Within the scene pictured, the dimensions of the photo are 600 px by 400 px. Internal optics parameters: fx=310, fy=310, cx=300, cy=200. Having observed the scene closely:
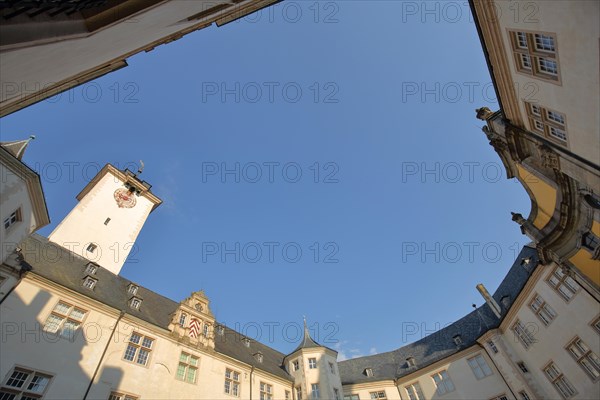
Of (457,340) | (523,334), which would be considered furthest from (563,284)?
(457,340)

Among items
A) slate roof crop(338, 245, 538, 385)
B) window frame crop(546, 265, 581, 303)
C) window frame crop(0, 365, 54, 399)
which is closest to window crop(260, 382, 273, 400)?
slate roof crop(338, 245, 538, 385)

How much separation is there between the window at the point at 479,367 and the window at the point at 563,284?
10.2 metres

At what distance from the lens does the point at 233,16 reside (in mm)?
11367

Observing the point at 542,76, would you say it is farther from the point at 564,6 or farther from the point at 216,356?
the point at 216,356

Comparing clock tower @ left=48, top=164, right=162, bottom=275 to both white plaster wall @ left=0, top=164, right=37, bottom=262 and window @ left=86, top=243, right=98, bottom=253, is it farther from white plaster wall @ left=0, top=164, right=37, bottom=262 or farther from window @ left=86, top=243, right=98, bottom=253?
white plaster wall @ left=0, top=164, right=37, bottom=262

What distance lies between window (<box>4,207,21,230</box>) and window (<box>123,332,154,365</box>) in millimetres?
8983

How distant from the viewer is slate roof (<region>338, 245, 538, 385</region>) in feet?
92.2

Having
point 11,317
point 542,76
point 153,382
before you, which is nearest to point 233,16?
point 542,76

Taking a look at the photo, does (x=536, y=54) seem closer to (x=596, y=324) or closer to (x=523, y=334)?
(x=596, y=324)

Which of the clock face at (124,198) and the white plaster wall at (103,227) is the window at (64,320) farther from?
the clock face at (124,198)

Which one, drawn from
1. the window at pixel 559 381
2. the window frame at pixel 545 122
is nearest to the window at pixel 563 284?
the window at pixel 559 381

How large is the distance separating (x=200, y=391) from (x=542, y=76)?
25.1 m

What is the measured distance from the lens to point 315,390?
27453 mm

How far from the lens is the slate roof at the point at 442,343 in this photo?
28.1 m
